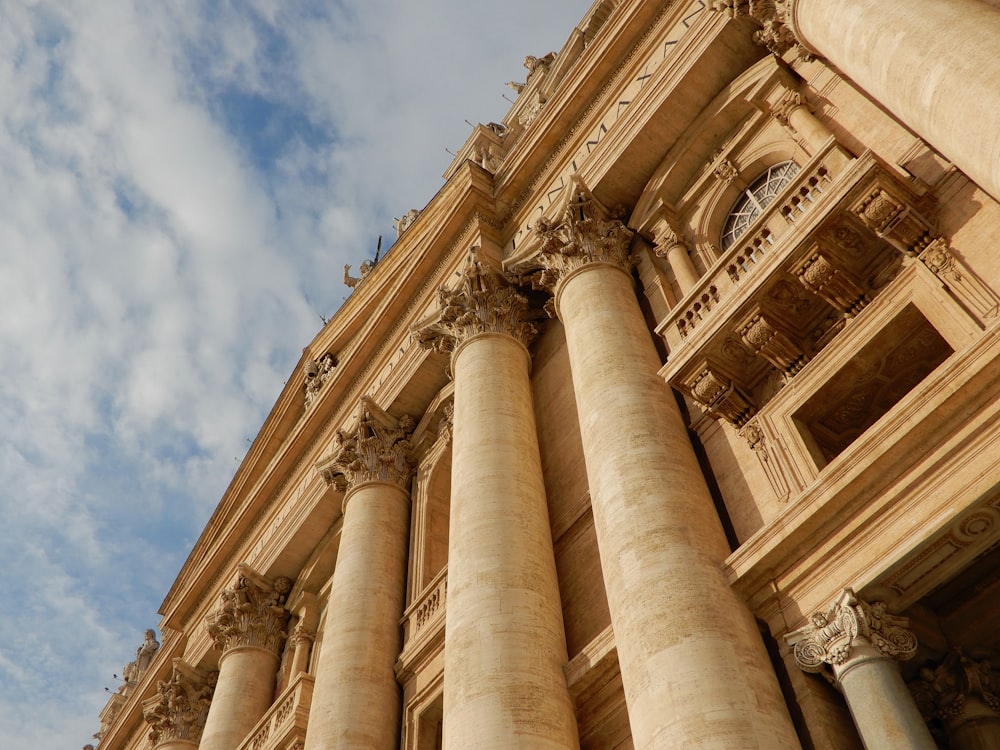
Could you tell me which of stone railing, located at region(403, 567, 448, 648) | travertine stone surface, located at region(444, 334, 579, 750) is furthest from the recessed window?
stone railing, located at region(403, 567, 448, 648)

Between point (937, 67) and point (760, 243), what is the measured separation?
3.22 metres

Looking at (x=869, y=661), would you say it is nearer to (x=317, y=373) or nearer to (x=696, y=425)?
(x=696, y=425)

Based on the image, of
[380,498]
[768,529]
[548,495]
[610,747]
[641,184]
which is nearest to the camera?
[768,529]

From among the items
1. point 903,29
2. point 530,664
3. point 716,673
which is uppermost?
point 903,29

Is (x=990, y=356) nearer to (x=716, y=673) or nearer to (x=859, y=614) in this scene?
(x=859, y=614)

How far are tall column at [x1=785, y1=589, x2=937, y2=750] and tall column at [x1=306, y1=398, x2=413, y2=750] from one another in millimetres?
6786

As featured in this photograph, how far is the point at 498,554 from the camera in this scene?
10852 mm

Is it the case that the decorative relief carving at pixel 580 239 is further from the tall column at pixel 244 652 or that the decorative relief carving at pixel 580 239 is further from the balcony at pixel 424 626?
the tall column at pixel 244 652

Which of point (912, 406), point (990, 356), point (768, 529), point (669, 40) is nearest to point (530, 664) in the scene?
point (768, 529)

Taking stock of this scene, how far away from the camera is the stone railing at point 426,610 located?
519 inches

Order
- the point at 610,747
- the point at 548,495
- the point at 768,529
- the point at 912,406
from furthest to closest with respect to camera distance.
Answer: the point at 548,495
the point at 610,747
the point at 768,529
the point at 912,406

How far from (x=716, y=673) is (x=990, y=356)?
3.32 metres

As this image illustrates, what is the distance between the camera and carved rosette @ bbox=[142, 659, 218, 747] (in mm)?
20906

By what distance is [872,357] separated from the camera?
9.34 metres
